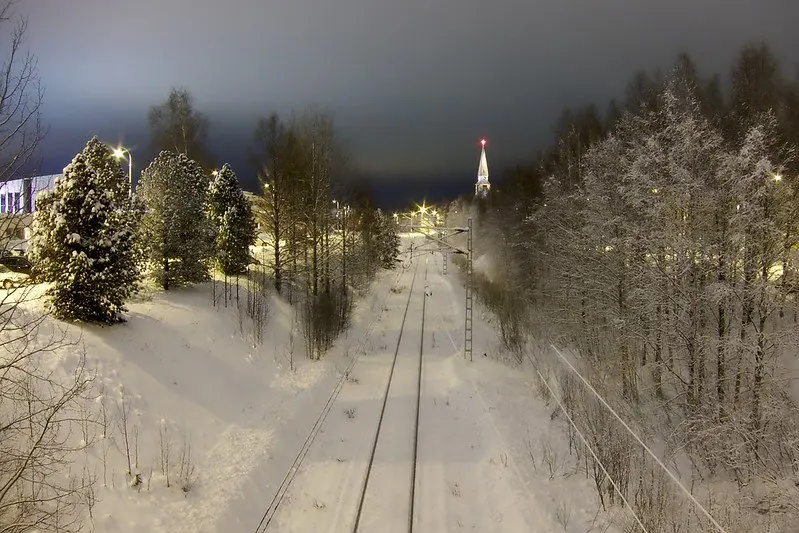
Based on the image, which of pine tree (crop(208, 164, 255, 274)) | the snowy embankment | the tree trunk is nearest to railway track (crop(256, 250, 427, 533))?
the snowy embankment

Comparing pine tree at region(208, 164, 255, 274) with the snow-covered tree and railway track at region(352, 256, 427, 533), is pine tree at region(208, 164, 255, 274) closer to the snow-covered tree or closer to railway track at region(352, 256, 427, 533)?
the snow-covered tree

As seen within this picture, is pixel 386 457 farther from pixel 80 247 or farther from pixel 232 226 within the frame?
pixel 232 226

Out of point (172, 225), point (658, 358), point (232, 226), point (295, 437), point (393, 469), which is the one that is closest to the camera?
point (393, 469)

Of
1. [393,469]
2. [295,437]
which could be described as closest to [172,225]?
[295,437]

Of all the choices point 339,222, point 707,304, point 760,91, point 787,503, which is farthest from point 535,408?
point 339,222

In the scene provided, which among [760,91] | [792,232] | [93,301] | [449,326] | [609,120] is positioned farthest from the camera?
[449,326]

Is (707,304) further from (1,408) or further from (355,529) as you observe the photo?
(1,408)
